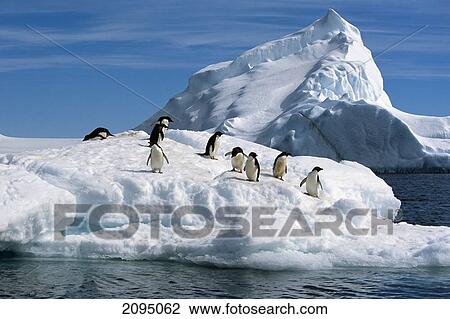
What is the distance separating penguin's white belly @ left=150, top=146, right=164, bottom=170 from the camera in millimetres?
13781

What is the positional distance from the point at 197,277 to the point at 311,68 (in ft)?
199

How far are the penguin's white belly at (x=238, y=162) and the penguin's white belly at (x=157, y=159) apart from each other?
1434 millimetres

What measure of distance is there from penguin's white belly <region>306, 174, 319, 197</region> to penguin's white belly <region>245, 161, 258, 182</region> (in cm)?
100

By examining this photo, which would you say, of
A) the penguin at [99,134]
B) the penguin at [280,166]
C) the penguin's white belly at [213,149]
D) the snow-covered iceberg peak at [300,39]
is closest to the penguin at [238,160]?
the penguin at [280,166]

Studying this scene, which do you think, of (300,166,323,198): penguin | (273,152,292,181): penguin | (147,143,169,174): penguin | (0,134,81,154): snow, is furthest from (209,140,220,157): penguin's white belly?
(0,134,81,154): snow

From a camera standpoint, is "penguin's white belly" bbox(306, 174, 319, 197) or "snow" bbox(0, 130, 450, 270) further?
"penguin's white belly" bbox(306, 174, 319, 197)

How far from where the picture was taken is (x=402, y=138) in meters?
45.3

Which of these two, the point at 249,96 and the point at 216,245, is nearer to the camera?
the point at 216,245

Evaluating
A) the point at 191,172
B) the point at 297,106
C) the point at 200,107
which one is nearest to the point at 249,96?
the point at 200,107
